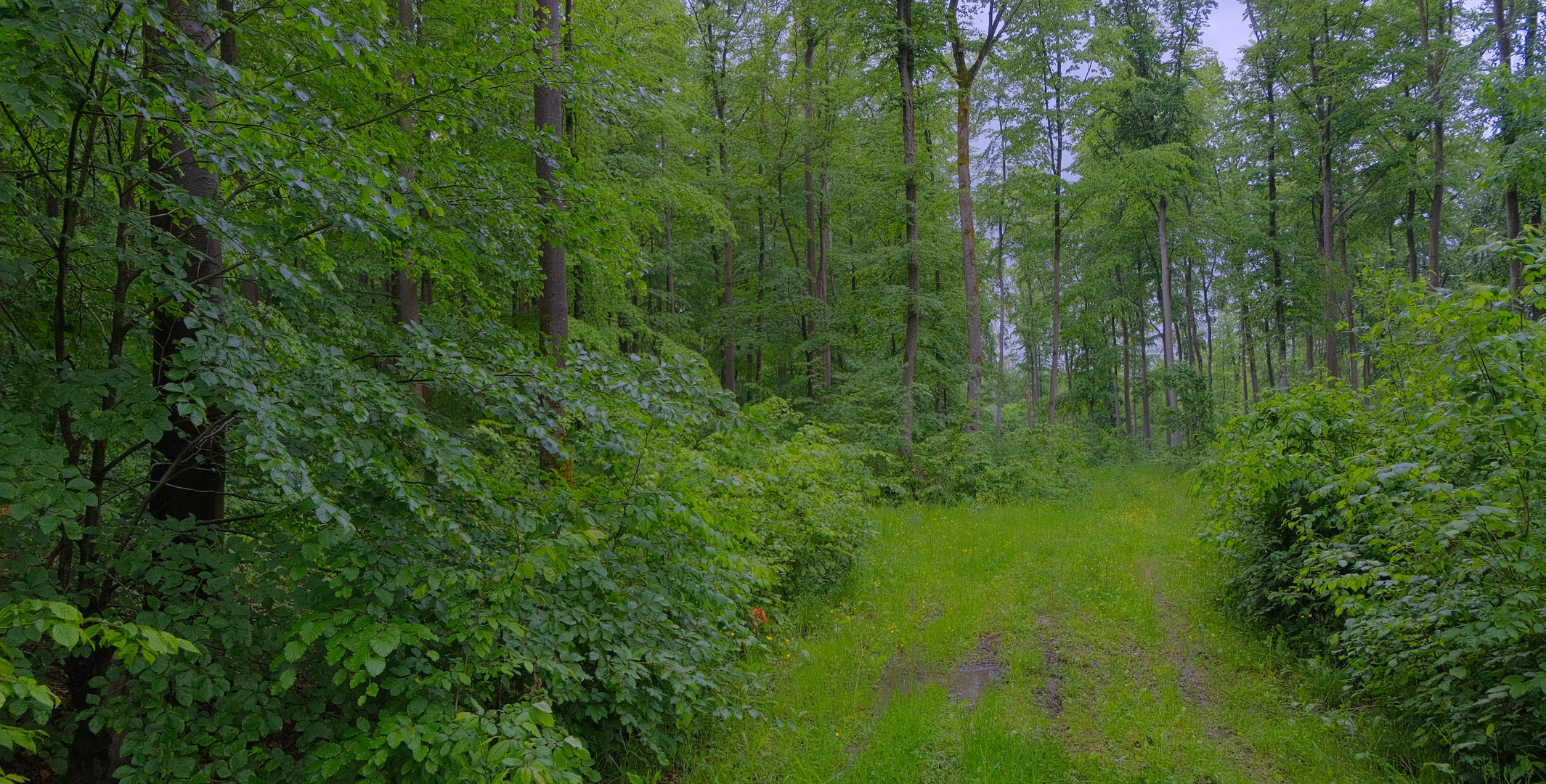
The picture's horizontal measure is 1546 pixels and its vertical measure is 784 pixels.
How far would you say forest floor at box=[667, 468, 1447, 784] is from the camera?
4273mm

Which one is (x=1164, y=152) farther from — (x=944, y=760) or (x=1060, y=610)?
(x=944, y=760)

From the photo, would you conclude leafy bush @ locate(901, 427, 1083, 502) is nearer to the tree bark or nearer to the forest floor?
the tree bark

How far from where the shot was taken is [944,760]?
4.39 meters

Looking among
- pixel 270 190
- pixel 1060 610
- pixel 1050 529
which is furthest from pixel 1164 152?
pixel 270 190

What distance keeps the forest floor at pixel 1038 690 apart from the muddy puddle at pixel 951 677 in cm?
2

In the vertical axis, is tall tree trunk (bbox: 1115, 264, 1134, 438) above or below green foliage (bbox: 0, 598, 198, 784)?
above

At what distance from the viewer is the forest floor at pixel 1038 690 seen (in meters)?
4.27

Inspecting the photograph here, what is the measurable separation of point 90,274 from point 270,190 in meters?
0.89

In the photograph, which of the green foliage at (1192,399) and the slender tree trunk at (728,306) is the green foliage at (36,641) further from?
the green foliage at (1192,399)

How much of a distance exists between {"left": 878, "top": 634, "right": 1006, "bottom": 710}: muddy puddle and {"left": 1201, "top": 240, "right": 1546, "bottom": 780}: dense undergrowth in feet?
7.81

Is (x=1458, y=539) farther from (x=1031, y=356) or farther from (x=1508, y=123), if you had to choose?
(x=1031, y=356)

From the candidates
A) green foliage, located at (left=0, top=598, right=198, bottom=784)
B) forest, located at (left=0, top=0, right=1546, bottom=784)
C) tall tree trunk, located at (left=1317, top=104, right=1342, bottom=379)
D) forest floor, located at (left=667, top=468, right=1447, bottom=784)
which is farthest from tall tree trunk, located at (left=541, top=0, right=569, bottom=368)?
tall tree trunk, located at (left=1317, top=104, right=1342, bottom=379)

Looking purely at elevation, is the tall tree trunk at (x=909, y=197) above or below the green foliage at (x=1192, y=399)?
above

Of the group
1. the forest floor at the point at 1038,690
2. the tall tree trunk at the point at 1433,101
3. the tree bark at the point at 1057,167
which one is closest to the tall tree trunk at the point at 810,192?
the tree bark at the point at 1057,167
